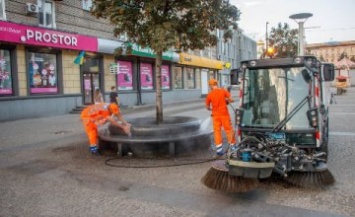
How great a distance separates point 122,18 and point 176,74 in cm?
2285

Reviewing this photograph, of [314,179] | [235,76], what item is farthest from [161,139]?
[314,179]

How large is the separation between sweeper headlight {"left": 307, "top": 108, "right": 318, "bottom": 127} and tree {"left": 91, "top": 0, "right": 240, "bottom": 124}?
330 centimetres

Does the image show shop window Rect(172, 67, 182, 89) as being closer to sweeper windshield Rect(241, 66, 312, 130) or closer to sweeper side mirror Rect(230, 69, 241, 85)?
sweeper side mirror Rect(230, 69, 241, 85)

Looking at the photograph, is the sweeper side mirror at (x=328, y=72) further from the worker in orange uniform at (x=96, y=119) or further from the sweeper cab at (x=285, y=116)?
the worker in orange uniform at (x=96, y=119)

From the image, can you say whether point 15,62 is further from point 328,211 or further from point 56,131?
point 328,211

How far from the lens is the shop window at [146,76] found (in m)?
25.6

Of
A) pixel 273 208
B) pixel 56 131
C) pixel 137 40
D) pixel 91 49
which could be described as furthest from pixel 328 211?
pixel 91 49

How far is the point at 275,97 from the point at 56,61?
14.7 meters

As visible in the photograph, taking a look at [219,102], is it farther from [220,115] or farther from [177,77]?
[177,77]

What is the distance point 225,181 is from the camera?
5.07 m

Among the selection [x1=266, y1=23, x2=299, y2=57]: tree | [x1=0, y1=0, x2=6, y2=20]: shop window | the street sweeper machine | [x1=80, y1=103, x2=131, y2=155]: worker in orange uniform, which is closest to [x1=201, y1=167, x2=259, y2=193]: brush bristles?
the street sweeper machine

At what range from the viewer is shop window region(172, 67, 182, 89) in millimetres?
30500

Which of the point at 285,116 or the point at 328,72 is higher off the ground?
the point at 328,72

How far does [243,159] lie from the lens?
5.01 meters
